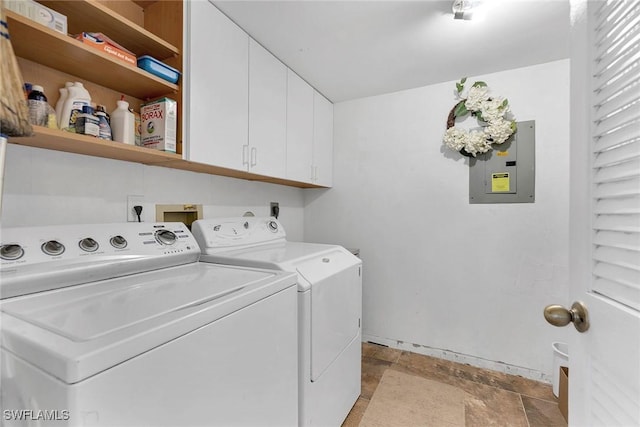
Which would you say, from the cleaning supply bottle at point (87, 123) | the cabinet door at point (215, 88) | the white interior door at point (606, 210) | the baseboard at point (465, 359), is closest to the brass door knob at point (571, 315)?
the white interior door at point (606, 210)

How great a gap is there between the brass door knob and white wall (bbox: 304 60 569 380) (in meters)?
1.65

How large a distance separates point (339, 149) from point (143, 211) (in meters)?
1.84

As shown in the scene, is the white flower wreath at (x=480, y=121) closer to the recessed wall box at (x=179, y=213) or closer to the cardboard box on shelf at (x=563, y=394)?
the cardboard box on shelf at (x=563, y=394)

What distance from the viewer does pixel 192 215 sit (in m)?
1.75

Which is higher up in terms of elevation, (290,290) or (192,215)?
(192,215)

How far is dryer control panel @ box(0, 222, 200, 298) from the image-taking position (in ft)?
2.81

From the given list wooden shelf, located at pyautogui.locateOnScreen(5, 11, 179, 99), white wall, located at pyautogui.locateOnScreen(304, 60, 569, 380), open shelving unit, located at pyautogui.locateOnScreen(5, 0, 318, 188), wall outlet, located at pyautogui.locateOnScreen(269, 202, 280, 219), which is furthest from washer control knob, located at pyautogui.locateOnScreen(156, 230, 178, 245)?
white wall, located at pyautogui.locateOnScreen(304, 60, 569, 380)

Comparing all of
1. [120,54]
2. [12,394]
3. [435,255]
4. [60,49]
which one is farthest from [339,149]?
[12,394]

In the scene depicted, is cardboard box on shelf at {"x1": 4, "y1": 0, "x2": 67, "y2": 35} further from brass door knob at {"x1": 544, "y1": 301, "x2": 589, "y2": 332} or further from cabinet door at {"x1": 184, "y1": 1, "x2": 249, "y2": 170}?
brass door knob at {"x1": 544, "y1": 301, "x2": 589, "y2": 332}

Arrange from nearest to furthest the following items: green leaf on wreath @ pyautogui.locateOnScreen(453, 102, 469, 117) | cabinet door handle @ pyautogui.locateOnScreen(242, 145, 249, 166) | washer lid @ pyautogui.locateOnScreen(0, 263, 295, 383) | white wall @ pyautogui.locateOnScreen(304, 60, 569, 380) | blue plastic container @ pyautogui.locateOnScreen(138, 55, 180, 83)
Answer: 1. washer lid @ pyautogui.locateOnScreen(0, 263, 295, 383)
2. blue plastic container @ pyautogui.locateOnScreen(138, 55, 180, 83)
3. cabinet door handle @ pyautogui.locateOnScreen(242, 145, 249, 166)
4. white wall @ pyautogui.locateOnScreen(304, 60, 569, 380)
5. green leaf on wreath @ pyautogui.locateOnScreen(453, 102, 469, 117)

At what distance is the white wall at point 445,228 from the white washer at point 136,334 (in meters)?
1.60

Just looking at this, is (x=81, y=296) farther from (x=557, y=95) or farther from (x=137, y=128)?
(x=557, y=95)

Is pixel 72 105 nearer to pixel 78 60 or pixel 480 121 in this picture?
pixel 78 60

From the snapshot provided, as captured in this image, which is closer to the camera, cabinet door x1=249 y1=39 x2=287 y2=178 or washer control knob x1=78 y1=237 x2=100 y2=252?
washer control knob x1=78 y1=237 x2=100 y2=252
